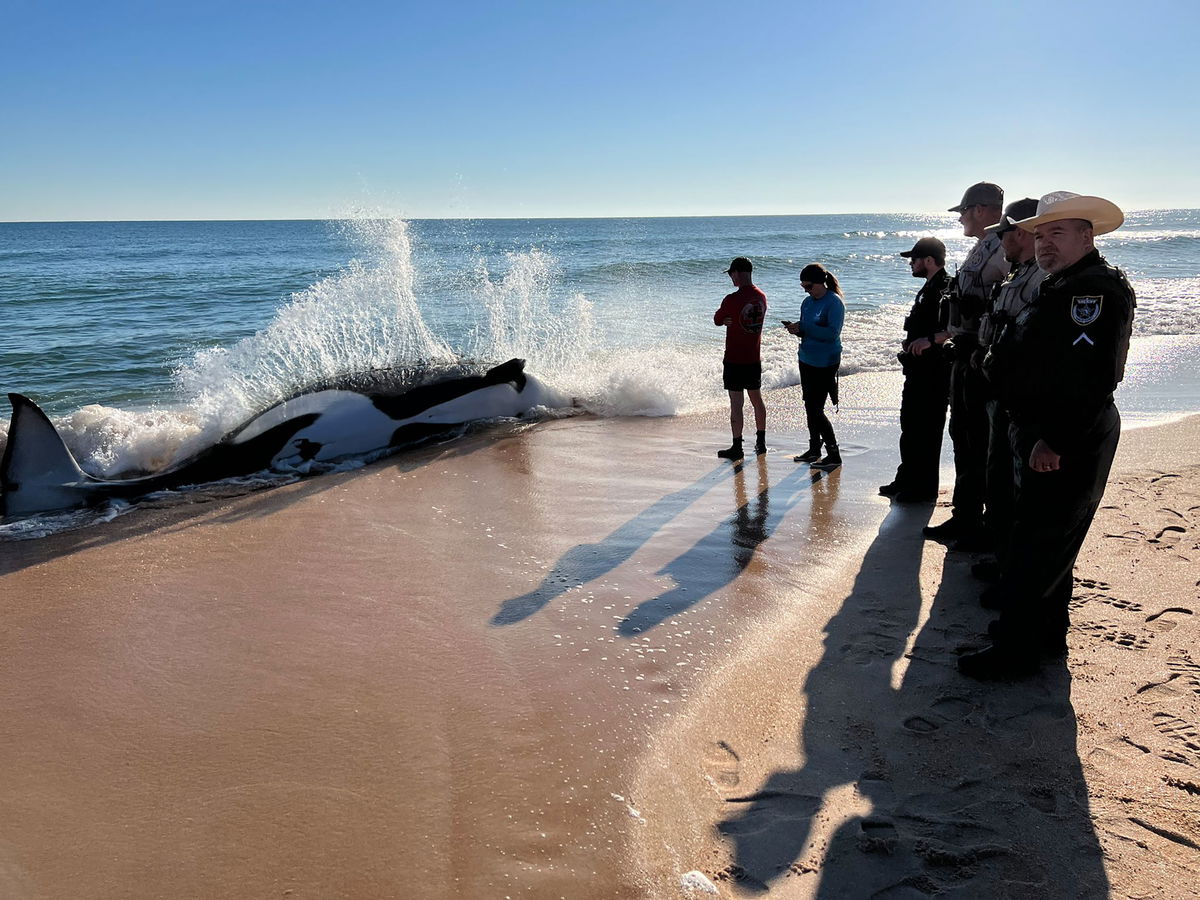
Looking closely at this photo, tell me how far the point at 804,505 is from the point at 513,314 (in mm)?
16384

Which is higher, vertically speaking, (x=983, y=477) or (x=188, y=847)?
(x=983, y=477)

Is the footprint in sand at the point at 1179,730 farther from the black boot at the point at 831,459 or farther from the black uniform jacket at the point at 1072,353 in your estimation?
the black boot at the point at 831,459

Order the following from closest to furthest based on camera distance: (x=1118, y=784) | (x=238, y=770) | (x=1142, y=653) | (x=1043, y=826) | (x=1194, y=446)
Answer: (x=1043, y=826) → (x=1118, y=784) → (x=238, y=770) → (x=1142, y=653) → (x=1194, y=446)

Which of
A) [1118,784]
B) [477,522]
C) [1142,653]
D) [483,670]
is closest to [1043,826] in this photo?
[1118,784]

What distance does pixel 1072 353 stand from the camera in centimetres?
338

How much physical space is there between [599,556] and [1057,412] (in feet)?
9.41

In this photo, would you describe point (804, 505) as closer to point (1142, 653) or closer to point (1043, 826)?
point (1142, 653)

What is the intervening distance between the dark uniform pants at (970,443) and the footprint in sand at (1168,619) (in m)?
1.30

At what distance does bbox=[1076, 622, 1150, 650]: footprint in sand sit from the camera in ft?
13.0

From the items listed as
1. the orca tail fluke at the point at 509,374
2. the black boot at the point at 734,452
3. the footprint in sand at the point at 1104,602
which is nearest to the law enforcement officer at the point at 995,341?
the footprint in sand at the point at 1104,602

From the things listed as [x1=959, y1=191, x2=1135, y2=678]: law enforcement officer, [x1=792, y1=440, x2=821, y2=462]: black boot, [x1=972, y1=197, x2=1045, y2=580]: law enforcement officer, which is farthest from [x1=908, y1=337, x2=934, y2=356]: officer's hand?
[x1=959, y1=191, x2=1135, y2=678]: law enforcement officer

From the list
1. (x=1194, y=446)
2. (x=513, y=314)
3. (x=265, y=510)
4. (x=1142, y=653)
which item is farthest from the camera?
(x=513, y=314)

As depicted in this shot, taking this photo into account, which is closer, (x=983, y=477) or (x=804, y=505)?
(x=983, y=477)

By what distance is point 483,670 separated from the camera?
13.0 ft
